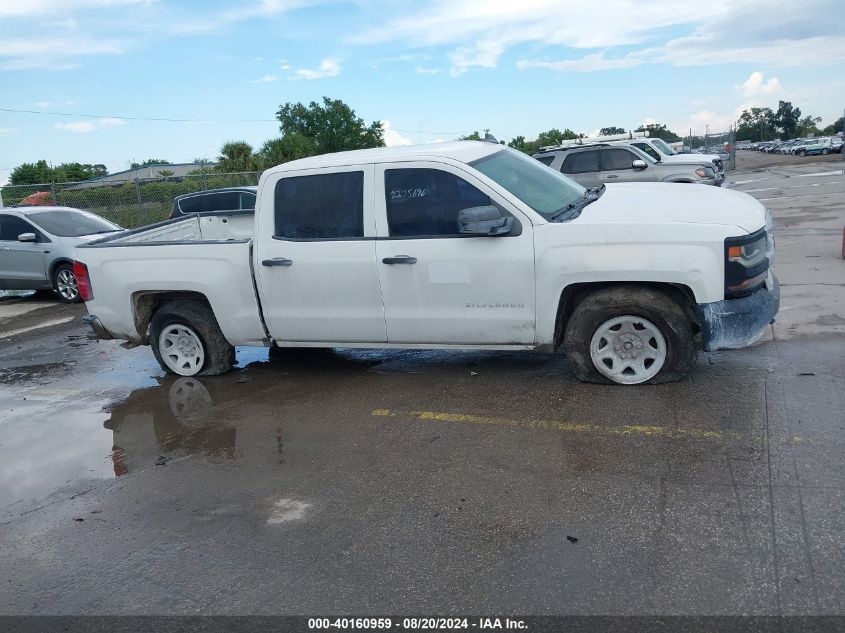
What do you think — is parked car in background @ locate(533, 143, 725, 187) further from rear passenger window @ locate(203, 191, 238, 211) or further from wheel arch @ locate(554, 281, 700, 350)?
wheel arch @ locate(554, 281, 700, 350)

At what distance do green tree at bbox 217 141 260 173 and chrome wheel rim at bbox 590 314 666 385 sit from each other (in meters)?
31.0

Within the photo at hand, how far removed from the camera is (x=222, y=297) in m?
6.67

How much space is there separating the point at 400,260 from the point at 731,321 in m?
2.47

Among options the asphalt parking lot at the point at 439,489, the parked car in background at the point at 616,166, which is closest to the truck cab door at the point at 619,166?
the parked car in background at the point at 616,166

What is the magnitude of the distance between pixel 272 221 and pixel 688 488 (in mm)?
3965

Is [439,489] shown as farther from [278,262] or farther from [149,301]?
[149,301]

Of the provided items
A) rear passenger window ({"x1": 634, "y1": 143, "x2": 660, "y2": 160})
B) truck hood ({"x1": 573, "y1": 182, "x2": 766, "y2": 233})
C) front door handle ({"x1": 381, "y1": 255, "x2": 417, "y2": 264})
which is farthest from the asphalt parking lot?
rear passenger window ({"x1": 634, "y1": 143, "x2": 660, "y2": 160})

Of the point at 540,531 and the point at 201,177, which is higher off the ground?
the point at 201,177

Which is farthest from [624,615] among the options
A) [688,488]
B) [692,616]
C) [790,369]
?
[790,369]

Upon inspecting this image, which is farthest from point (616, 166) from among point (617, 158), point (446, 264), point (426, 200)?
point (446, 264)

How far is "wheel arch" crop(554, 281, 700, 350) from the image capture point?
5.43 meters

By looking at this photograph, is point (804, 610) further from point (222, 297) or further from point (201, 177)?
point (201, 177)

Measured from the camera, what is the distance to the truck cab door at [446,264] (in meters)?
5.65

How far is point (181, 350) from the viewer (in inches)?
288
